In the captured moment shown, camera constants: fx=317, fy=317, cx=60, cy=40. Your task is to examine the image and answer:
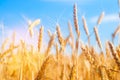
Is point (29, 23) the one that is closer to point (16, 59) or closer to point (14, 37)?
point (14, 37)

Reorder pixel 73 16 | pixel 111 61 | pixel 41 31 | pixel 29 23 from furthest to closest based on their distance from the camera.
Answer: pixel 111 61 → pixel 29 23 → pixel 41 31 → pixel 73 16

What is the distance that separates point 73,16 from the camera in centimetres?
185

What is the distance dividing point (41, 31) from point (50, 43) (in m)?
0.10

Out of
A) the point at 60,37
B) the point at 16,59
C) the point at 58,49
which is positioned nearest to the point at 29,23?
the point at 58,49

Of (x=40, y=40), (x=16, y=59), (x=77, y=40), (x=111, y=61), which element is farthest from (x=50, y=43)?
Result: (x=16, y=59)

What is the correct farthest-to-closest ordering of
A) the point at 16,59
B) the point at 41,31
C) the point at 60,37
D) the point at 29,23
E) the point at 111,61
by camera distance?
the point at 16,59
the point at 111,61
the point at 29,23
the point at 41,31
the point at 60,37

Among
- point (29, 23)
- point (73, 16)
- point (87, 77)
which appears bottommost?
point (87, 77)

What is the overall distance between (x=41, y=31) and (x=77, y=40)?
28cm

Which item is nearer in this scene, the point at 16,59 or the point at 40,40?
the point at 40,40

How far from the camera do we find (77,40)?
6.46 ft

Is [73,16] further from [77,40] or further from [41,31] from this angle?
[41,31]

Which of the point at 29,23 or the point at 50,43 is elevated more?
the point at 29,23

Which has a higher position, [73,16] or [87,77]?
[73,16]

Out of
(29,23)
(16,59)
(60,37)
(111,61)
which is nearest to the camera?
(60,37)
